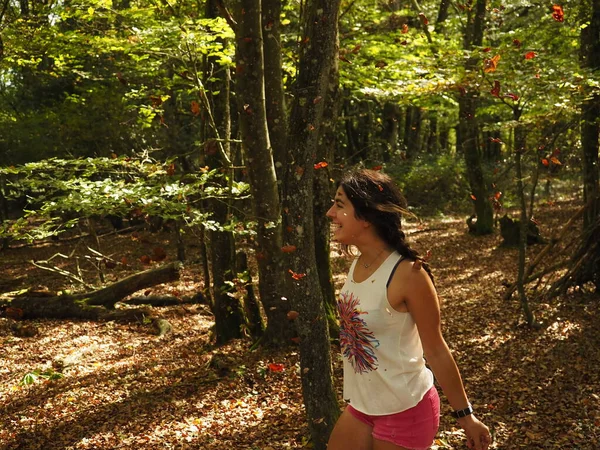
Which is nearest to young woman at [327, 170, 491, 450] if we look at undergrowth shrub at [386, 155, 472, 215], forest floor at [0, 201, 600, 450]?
forest floor at [0, 201, 600, 450]

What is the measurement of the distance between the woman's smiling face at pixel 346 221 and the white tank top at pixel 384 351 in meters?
0.21

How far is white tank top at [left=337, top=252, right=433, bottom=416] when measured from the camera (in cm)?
250

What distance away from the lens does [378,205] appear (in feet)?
8.58

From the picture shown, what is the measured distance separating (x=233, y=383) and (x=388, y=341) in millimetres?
4742

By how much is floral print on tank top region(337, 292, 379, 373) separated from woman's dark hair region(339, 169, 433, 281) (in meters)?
0.33

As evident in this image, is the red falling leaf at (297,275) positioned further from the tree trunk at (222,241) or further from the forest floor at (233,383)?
the tree trunk at (222,241)

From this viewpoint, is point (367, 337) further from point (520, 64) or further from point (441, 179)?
point (441, 179)

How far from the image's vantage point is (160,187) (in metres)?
6.65

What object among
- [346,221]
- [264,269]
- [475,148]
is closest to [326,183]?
[264,269]

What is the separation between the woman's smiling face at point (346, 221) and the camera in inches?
105

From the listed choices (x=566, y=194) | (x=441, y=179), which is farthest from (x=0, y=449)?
(x=566, y=194)

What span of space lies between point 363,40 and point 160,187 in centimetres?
715

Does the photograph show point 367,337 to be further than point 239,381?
No

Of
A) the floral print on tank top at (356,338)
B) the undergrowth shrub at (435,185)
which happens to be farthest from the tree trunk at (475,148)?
the floral print on tank top at (356,338)
